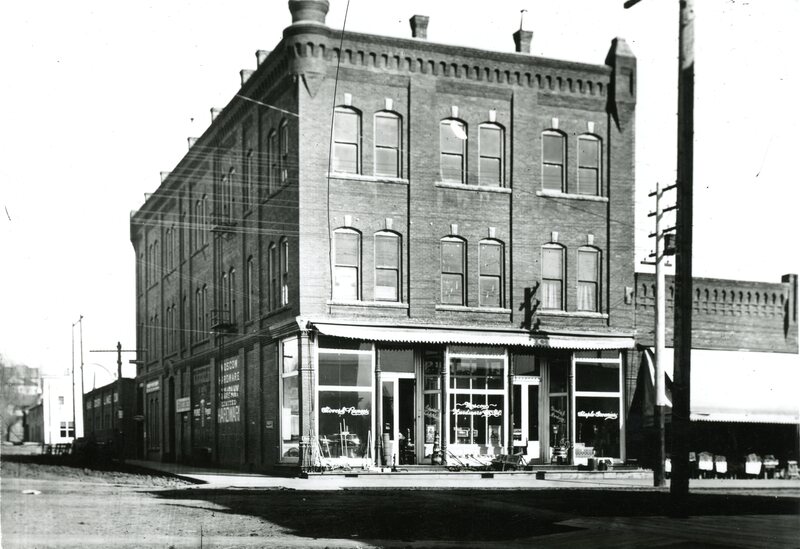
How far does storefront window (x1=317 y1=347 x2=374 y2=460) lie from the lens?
2803 cm

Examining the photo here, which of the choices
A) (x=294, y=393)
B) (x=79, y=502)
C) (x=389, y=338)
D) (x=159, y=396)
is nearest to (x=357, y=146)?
(x=389, y=338)

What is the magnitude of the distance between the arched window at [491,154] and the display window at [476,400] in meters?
5.26

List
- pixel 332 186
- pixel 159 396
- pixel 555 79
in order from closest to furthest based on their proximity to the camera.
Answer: pixel 332 186 → pixel 555 79 → pixel 159 396

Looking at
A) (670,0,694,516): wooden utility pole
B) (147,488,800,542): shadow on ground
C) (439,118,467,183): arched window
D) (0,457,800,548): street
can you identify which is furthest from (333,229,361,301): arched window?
(670,0,694,516): wooden utility pole

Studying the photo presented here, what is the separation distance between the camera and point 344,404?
28.3 metres

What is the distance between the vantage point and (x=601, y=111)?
31.3 metres

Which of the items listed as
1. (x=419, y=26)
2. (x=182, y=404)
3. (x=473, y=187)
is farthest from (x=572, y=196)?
(x=182, y=404)

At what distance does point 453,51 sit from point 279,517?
1804 centimetres

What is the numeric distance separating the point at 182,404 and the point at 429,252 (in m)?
17.5

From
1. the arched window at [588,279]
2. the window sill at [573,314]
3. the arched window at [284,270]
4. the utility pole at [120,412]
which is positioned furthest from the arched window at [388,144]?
the utility pole at [120,412]

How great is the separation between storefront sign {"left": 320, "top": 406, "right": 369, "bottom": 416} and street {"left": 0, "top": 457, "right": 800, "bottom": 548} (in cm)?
628

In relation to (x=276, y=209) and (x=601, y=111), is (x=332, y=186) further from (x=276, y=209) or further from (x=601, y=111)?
(x=601, y=111)

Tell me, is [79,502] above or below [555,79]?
below

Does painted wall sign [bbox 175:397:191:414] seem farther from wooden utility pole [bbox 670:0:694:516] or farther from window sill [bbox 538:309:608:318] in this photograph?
wooden utility pole [bbox 670:0:694:516]
